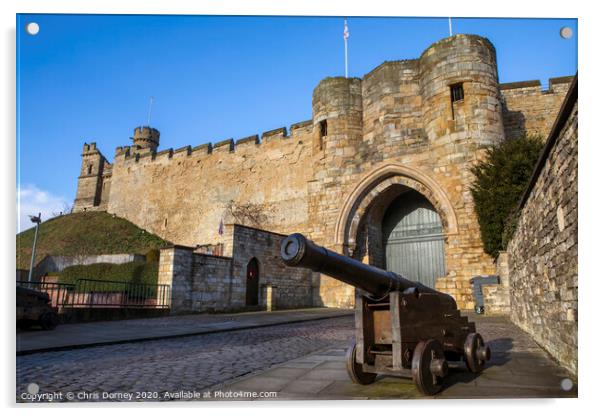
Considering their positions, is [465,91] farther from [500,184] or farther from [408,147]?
[500,184]

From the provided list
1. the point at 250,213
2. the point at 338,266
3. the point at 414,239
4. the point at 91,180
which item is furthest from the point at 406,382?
the point at 91,180

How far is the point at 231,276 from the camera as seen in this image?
13.2 metres

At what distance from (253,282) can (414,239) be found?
6.14 meters

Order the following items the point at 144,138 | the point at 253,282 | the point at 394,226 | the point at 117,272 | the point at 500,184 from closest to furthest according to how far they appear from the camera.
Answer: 1. the point at 500,184
2. the point at 253,282
3. the point at 394,226
4. the point at 117,272
5. the point at 144,138

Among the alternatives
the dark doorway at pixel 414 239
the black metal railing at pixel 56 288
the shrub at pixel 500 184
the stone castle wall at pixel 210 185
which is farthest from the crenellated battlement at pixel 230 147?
the black metal railing at pixel 56 288

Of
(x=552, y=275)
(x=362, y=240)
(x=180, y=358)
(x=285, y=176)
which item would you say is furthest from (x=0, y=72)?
(x=285, y=176)

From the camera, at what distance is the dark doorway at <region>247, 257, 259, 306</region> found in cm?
1431

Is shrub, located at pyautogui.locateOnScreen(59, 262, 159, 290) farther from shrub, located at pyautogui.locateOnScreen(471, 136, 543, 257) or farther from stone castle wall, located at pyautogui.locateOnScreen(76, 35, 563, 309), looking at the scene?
shrub, located at pyautogui.locateOnScreen(471, 136, 543, 257)

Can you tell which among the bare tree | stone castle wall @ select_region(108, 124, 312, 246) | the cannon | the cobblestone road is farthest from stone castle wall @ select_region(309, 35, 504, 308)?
the cannon

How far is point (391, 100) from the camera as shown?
47.4 feet

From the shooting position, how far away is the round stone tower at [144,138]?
37438 millimetres

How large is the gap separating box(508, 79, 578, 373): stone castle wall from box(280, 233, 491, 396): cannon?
733 millimetres
